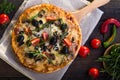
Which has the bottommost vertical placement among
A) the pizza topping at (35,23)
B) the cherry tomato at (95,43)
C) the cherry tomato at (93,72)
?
the cherry tomato at (93,72)

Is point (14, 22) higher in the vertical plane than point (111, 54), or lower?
higher

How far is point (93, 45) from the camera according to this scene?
215 cm

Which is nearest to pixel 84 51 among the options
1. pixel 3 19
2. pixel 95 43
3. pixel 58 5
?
pixel 95 43

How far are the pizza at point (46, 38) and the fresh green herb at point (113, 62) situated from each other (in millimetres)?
176

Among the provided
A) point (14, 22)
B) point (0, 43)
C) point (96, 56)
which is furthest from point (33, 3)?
point (96, 56)

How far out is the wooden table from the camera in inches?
83.0

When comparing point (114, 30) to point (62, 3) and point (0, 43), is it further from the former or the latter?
point (0, 43)

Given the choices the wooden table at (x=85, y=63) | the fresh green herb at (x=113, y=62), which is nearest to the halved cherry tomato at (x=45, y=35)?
the wooden table at (x=85, y=63)

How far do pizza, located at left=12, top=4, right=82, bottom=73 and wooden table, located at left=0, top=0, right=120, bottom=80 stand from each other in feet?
0.31

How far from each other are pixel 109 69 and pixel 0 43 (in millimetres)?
602

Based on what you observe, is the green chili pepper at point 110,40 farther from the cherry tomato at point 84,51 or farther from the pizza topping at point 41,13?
the pizza topping at point 41,13

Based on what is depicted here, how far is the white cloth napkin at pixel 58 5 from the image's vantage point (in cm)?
208

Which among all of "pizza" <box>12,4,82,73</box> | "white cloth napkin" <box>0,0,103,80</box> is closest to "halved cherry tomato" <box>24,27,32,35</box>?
"pizza" <box>12,4,82,73</box>

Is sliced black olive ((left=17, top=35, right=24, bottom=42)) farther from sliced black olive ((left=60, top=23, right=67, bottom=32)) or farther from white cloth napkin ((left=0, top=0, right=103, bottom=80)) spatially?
sliced black olive ((left=60, top=23, right=67, bottom=32))
